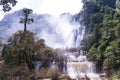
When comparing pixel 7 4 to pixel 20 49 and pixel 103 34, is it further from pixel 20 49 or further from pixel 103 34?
pixel 103 34

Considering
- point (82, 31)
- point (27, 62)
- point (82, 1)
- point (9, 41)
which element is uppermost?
point (82, 1)

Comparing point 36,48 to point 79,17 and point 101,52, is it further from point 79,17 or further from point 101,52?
point 79,17

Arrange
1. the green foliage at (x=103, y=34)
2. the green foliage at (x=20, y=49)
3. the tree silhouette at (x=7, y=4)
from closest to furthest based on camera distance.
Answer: the tree silhouette at (x=7, y=4)
the green foliage at (x=20, y=49)
the green foliage at (x=103, y=34)

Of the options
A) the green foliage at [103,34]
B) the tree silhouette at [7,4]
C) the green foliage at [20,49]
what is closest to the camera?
the tree silhouette at [7,4]

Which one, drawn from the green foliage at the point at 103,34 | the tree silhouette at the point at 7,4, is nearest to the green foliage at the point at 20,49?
the green foliage at the point at 103,34

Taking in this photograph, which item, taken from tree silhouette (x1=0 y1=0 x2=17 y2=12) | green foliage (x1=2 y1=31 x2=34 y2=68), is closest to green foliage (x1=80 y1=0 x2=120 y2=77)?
green foliage (x1=2 y1=31 x2=34 y2=68)

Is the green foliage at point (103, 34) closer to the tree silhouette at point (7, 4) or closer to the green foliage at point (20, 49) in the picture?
the green foliage at point (20, 49)

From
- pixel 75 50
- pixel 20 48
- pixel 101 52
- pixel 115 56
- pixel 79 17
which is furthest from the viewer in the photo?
pixel 79 17

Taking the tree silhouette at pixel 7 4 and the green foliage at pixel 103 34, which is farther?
the green foliage at pixel 103 34

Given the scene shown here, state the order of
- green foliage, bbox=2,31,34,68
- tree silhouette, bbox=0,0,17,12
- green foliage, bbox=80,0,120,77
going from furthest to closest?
green foliage, bbox=80,0,120,77
green foliage, bbox=2,31,34,68
tree silhouette, bbox=0,0,17,12

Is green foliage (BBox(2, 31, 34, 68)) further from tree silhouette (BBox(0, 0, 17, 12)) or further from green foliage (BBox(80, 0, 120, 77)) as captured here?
tree silhouette (BBox(0, 0, 17, 12))

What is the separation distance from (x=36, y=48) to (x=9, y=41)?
2413mm

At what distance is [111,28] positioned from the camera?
110 ft

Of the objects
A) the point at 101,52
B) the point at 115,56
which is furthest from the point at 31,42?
the point at 101,52
